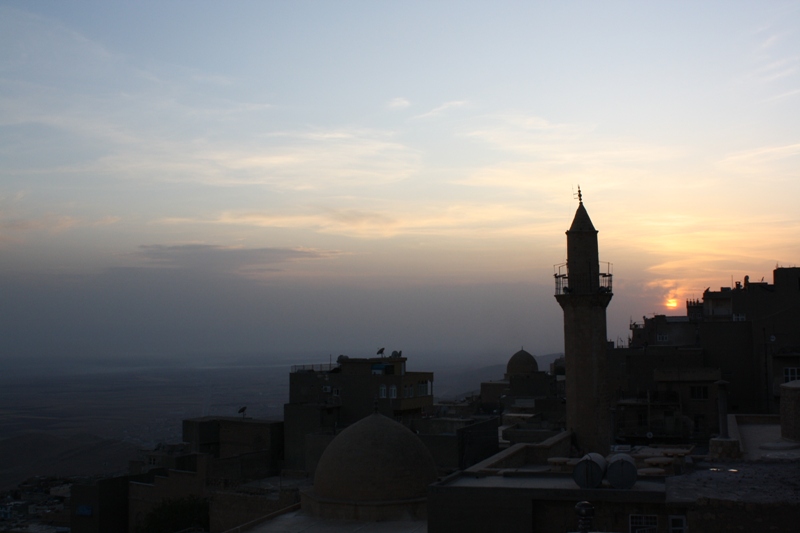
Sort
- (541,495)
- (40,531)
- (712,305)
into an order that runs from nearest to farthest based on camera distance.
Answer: (541,495)
(40,531)
(712,305)

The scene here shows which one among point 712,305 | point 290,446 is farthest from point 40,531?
point 712,305

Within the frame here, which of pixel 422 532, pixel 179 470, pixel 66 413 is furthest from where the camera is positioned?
pixel 66 413

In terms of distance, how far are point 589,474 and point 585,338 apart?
9.77 meters

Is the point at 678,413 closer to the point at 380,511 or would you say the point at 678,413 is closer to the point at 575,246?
the point at 575,246

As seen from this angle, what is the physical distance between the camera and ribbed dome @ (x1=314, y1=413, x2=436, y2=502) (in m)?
22.4

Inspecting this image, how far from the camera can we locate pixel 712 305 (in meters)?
51.9

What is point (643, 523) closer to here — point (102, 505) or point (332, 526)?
point (332, 526)

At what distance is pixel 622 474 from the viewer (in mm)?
15914

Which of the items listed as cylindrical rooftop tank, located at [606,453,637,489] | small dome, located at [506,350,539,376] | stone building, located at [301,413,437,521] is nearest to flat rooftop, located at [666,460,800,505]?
cylindrical rooftop tank, located at [606,453,637,489]

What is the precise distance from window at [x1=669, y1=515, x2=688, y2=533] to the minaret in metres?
10.0

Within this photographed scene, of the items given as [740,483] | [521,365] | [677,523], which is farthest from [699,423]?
[740,483]

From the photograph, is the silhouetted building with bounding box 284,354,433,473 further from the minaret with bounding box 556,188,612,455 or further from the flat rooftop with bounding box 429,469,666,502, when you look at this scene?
the flat rooftop with bounding box 429,469,666,502

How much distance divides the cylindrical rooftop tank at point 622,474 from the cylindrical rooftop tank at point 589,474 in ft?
0.56

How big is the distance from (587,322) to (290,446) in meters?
19.1
